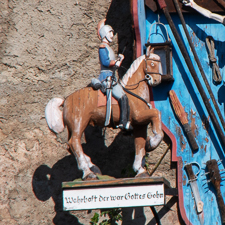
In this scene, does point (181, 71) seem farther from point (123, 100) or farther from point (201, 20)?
point (123, 100)

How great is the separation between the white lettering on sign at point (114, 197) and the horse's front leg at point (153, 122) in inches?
13.7

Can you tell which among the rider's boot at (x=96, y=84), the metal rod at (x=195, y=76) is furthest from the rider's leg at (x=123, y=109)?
the metal rod at (x=195, y=76)

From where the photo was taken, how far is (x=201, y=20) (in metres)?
5.91

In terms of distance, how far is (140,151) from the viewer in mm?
5277

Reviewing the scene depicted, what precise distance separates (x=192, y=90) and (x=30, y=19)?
179 cm

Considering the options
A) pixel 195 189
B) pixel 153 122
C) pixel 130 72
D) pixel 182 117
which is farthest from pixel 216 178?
pixel 130 72

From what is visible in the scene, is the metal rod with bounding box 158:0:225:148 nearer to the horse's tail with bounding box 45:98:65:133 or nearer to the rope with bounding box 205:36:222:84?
the rope with bounding box 205:36:222:84

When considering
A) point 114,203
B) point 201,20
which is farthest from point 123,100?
point 201,20

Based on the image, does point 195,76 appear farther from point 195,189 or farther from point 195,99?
point 195,189

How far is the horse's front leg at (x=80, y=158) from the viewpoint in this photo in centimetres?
513

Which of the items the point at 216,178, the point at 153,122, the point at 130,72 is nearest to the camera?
the point at 153,122

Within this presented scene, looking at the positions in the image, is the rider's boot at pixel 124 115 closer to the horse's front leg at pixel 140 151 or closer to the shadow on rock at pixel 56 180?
the horse's front leg at pixel 140 151

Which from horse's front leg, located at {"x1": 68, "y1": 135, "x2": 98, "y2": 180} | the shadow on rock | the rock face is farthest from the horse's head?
the shadow on rock

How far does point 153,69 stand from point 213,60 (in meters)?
0.69
